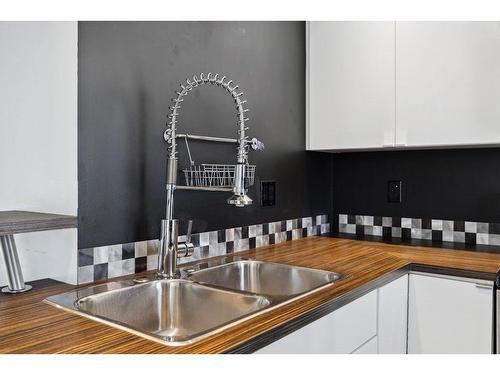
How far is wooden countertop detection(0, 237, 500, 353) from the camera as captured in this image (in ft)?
2.94

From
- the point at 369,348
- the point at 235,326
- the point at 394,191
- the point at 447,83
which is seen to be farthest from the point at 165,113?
the point at 394,191

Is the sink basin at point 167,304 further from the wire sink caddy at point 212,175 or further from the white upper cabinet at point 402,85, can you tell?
the white upper cabinet at point 402,85

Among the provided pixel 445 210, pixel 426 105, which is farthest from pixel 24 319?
pixel 445 210

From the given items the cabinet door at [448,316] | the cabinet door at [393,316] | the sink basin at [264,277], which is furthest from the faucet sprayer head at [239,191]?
the cabinet door at [448,316]

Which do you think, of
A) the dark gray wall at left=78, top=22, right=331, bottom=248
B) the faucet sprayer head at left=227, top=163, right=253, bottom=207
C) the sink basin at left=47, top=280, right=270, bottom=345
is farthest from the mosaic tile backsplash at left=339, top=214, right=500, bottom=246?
the sink basin at left=47, top=280, right=270, bottom=345

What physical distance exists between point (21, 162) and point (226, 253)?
0.84 metres

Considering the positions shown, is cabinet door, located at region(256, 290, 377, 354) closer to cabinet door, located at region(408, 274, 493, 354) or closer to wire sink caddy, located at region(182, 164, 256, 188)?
cabinet door, located at region(408, 274, 493, 354)

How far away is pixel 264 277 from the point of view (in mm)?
1746

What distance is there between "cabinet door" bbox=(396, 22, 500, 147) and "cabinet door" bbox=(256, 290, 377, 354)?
860 mm

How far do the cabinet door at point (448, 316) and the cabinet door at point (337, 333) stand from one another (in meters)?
0.30

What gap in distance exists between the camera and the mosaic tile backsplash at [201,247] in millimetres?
1418

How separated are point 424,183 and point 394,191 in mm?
156

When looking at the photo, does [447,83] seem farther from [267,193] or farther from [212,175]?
[212,175]
